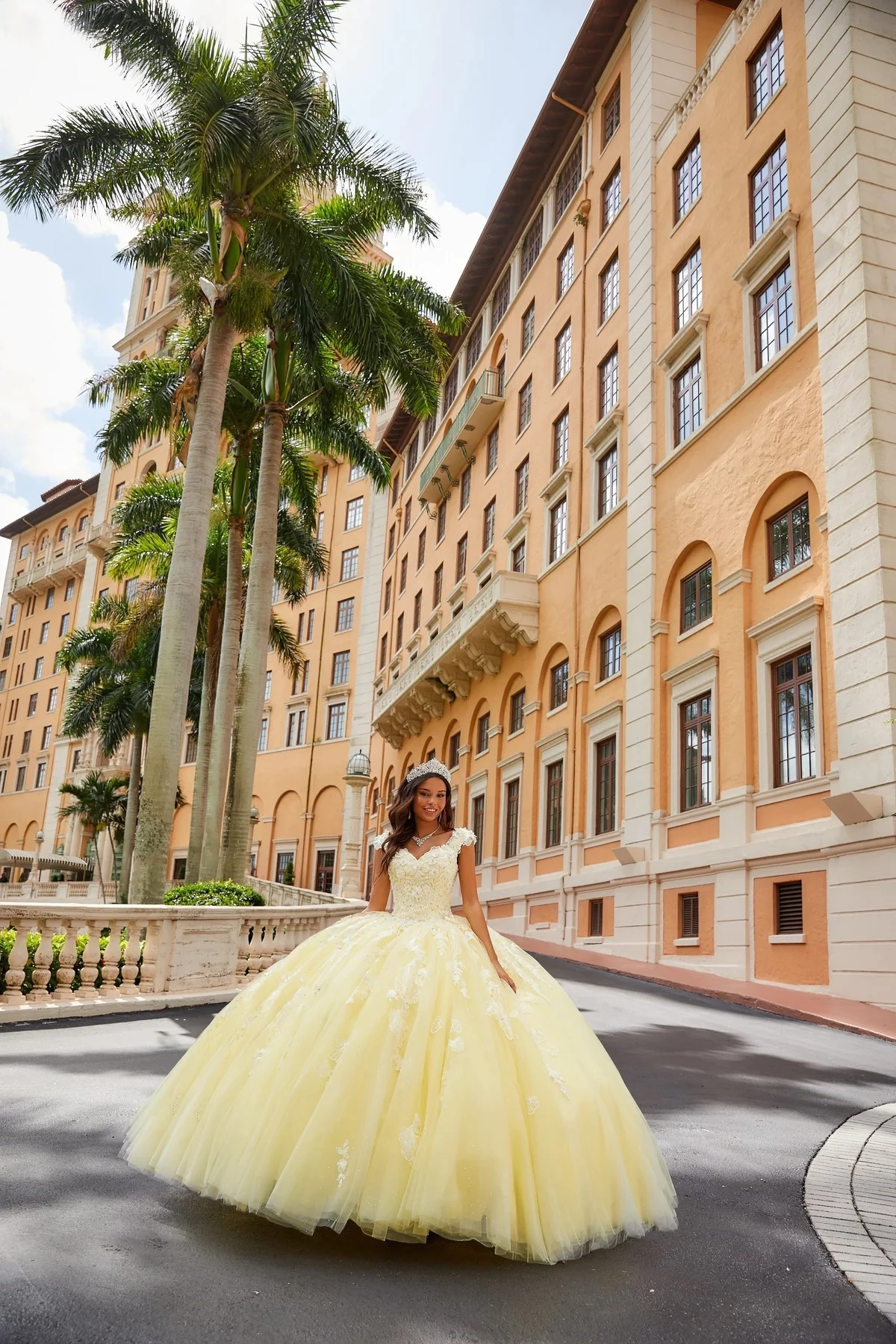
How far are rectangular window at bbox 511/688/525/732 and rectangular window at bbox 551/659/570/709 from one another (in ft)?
5.33

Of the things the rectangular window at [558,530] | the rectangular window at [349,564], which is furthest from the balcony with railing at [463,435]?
the rectangular window at [349,564]

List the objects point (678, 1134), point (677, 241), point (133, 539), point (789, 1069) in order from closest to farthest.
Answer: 1. point (678, 1134)
2. point (789, 1069)
3. point (677, 241)
4. point (133, 539)

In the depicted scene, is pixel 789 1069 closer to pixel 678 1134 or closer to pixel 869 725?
pixel 678 1134

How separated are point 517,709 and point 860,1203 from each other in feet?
78.4

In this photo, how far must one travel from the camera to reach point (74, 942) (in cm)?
957

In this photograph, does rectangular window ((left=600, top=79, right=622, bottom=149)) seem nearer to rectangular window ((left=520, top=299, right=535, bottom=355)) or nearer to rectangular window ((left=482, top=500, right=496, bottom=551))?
rectangular window ((left=520, top=299, right=535, bottom=355))

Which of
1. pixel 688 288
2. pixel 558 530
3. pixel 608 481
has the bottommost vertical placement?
pixel 558 530

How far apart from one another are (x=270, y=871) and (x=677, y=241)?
1233 inches

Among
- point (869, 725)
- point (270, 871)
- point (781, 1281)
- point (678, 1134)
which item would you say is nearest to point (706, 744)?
point (869, 725)

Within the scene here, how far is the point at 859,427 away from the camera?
14125mm

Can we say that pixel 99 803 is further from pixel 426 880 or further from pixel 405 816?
pixel 426 880

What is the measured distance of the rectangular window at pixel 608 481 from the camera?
23469 mm

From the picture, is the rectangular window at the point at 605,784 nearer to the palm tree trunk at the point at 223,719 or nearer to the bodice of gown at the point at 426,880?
the palm tree trunk at the point at 223,719

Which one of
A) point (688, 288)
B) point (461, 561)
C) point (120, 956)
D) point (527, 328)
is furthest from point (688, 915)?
point (527, 328)
